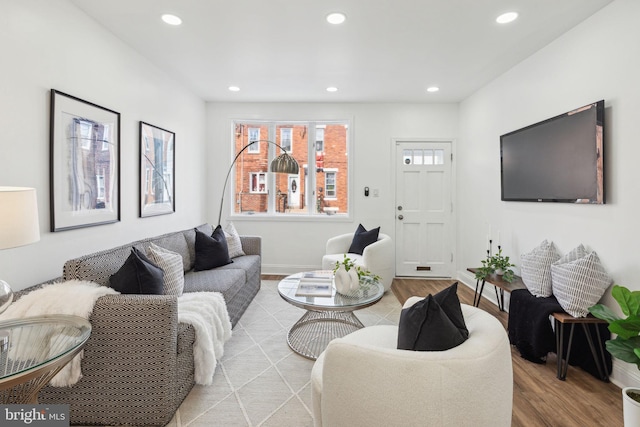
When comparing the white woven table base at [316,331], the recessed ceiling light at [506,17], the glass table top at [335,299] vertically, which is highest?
the recessed ceiling light at [506,17]

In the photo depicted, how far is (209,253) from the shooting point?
3389 millimetres

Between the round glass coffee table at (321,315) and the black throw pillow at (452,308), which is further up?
the black throw pillow at (452,308)

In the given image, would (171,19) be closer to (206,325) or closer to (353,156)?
(206,325)

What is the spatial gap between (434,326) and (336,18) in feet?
7.66

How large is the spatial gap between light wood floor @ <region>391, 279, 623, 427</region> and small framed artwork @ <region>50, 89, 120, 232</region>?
3149 mm

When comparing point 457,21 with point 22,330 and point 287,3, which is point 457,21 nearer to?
point 287,3

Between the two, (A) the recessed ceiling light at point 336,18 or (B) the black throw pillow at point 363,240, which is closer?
(A) the recessed ceiling light at point 336,18

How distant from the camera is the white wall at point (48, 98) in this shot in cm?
194

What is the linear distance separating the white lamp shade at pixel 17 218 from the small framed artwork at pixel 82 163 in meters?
0.98

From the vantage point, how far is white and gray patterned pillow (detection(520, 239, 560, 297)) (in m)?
2.56

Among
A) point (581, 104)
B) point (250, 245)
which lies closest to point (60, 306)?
point (250, 245)

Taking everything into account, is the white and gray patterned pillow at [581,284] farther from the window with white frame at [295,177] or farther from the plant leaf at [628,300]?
the window with white frame at [295,177]

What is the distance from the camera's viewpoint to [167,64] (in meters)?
3.50

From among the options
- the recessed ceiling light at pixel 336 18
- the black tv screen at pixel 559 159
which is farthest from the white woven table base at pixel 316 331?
the recessed ceiling light at pixel 336 18
